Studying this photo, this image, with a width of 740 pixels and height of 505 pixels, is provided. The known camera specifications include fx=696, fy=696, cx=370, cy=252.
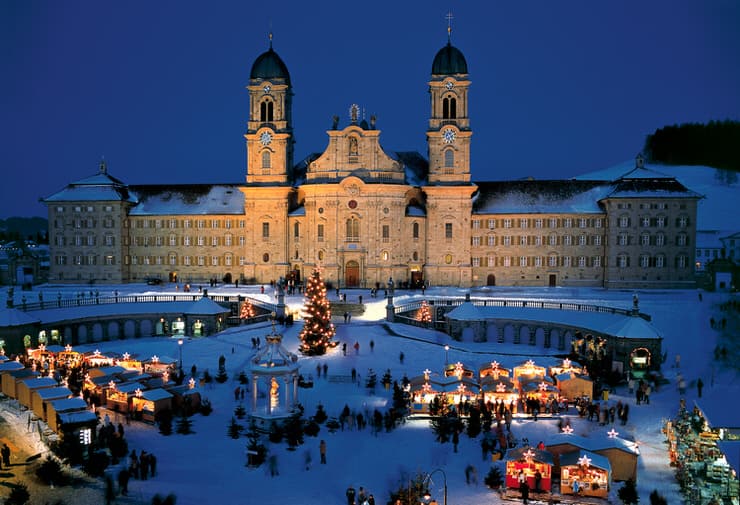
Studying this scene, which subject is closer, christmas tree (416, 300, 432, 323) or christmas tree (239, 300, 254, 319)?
christmas tree (416, 300, 432, 323)

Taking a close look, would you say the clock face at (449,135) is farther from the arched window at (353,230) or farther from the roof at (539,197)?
the arched window at (353,230)

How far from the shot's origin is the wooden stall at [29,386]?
32.2 meters

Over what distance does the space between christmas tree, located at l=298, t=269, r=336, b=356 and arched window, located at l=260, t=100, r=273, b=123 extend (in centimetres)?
3190

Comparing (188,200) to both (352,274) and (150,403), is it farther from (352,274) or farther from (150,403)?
(150,403)

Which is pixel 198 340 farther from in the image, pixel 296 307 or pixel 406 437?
pixel 406 437

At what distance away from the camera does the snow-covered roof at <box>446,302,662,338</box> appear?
42875mm

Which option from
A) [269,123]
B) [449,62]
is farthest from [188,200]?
[449,62]

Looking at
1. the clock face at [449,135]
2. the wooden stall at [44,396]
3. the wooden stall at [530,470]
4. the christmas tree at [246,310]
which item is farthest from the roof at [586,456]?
the clock face at [449,135]

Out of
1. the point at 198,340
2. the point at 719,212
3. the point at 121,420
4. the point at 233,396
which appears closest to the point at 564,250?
the point at 198,340

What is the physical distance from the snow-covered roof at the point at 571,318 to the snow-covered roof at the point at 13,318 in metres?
30.1

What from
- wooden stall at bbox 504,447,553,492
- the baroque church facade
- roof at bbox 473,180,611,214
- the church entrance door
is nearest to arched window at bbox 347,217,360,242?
the baroque church facade

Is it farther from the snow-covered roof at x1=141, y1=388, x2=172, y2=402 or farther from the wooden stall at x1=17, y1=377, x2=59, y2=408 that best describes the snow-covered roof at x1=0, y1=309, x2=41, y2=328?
the snow-covered roof at x1=141, y1=388, x2=172, y2=402

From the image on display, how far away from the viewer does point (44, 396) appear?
30500 millimetres

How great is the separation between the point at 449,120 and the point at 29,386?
49612 millimetres
